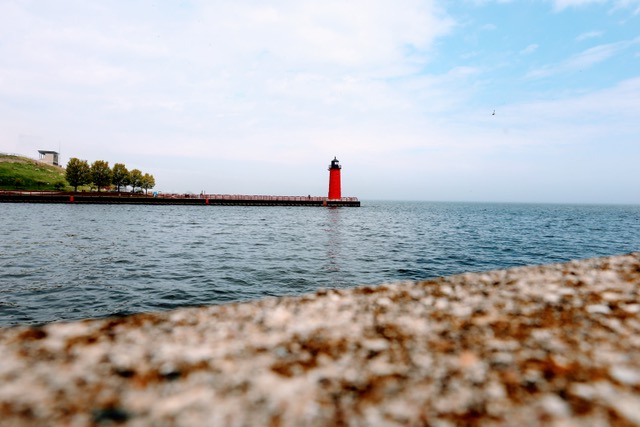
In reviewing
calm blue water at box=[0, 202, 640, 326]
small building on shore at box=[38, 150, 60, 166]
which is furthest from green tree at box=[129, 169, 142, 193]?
calm blue water at box=[0, 202, 640, 326]

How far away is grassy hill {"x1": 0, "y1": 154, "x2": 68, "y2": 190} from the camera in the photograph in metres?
113

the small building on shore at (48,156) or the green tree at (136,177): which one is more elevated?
the small building on shore at (48,156)

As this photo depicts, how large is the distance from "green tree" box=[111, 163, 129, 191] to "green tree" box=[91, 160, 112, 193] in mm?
2773

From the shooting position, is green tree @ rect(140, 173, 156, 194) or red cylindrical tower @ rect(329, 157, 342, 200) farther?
green tree @ rect(140, 173, 156, 194)

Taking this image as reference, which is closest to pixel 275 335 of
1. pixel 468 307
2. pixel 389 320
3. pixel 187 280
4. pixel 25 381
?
pixel 389 320

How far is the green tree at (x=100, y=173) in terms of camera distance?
339 feet

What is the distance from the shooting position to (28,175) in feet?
403

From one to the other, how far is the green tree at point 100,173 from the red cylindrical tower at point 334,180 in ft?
225

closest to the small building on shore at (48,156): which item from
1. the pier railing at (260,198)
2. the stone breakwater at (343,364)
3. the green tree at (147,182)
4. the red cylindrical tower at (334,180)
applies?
the green tree at (147,182)

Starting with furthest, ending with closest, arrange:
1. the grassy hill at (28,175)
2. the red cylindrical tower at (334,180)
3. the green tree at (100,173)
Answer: the grassy hill at (28,175)
the green tree at (100,173)
the red cylindrical tower at (334,180)

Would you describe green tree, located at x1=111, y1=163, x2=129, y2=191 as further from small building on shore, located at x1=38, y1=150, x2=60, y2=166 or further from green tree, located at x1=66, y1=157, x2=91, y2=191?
small building on shore, located at x1=38, y1=150, x2=60, y2=166

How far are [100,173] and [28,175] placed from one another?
4221cm

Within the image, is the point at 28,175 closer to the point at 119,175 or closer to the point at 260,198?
the point at 119,175

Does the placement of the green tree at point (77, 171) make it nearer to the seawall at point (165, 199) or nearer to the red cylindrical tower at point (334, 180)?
the seawall at point (165, 199)
